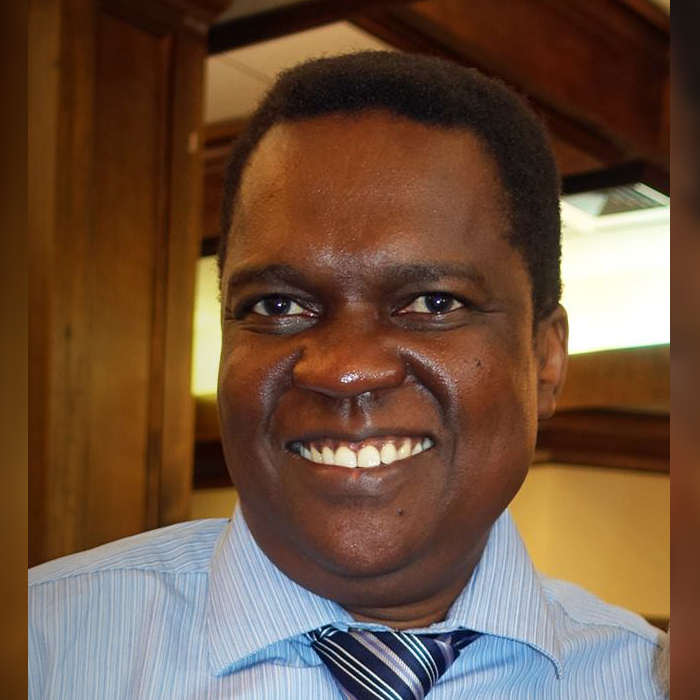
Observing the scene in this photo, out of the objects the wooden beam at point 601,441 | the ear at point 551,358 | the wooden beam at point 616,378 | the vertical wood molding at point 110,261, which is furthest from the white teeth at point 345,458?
the wooden beam at point 601,441

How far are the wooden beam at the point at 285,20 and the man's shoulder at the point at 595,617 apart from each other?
77 centimetres

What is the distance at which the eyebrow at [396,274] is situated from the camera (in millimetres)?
323

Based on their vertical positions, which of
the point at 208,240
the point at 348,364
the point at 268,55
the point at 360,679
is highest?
the point at 268,55

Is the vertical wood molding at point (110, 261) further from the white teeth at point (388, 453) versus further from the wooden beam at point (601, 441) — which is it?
the wooden beam at point (601, 441)

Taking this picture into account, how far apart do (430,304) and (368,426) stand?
43 millimetres

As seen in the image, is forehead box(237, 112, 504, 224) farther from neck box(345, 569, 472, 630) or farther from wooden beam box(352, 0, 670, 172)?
wooden beam box(352, 0, 670, 172)

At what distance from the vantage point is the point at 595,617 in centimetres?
45

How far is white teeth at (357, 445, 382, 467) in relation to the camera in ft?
1.08

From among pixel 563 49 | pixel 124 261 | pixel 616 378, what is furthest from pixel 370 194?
pixel 616 378

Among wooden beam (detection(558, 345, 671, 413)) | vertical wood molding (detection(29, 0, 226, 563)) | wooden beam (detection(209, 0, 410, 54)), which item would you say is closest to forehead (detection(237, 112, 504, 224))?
vertical wood molding (detection(29, 0, 226, 563))

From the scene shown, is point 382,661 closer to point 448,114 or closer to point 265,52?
point 448,114

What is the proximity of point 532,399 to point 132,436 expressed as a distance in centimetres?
49
